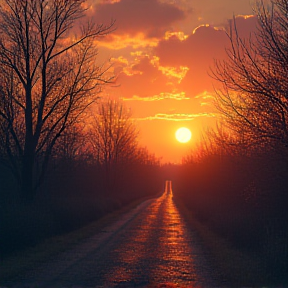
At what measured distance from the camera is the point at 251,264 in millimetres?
12062

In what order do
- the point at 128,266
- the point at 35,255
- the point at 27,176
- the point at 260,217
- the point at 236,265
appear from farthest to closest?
the point at 27,176, the point at 260,217, the point at 35,255, the point at 236,265, the point at 128,266

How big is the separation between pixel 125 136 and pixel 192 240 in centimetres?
3430

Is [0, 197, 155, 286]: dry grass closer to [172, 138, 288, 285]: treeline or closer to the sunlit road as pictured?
the sunlit road

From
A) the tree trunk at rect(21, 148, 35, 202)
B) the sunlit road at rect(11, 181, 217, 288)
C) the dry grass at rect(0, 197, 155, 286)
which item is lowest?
the sunlit road at rect(11, 181, 217, 288)

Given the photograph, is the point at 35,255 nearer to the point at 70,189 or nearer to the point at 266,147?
the point at 266,147

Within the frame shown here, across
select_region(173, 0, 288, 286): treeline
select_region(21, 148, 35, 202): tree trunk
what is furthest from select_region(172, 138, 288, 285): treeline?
select_region(21, 148, 35, 202): tree trunk

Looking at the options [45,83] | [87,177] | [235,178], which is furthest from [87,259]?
[87,177]

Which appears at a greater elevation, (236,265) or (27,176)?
(27,176)

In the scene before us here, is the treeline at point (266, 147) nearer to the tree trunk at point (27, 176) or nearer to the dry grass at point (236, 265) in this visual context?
the dry grass at point (236, 265)

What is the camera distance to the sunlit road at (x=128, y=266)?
1002 centimetres

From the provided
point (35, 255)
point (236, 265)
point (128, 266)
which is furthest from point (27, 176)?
point (236, 265)

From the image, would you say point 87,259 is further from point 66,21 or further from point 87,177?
point 87,177

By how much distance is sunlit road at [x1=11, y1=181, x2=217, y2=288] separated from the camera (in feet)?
32.9

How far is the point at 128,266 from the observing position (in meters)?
12.0
